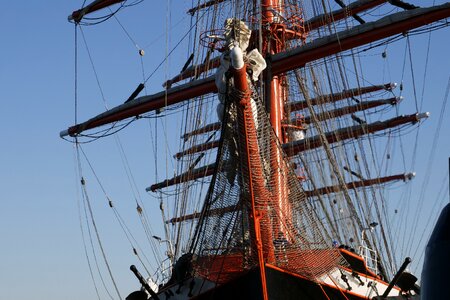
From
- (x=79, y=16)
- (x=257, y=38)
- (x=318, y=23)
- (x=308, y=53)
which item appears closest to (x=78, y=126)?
(x=79, y=16)

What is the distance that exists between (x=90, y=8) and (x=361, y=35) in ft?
37.4

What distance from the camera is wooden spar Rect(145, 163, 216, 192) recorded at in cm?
2788

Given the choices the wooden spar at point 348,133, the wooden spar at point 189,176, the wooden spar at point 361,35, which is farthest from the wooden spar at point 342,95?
the wooden spar at point 361,35

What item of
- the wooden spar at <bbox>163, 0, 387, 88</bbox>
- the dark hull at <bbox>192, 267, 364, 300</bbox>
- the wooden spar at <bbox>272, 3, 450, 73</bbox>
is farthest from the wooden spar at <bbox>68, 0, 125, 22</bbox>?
the dark hull at <bbox>192, 267, 364, 300</bbox>

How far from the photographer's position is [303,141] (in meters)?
37.1

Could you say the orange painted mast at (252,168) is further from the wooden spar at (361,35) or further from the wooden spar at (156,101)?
the wooden spar at (156,101)

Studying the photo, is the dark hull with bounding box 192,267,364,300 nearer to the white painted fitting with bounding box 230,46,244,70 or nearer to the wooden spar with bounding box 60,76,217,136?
the white painted fitting with bounding box 230,46,244,70

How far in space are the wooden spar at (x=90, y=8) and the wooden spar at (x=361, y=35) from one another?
807cm

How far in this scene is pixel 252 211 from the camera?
16156 mm

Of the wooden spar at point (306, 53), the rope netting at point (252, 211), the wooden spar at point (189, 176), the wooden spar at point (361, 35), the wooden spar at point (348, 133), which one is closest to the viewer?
the rope netting at point (252, 211)

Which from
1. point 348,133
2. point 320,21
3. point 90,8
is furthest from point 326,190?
point 90,8

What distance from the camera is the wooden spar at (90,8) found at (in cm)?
2980

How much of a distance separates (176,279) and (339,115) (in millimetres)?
21841

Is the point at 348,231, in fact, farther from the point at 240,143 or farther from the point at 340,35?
the point at 240,143
